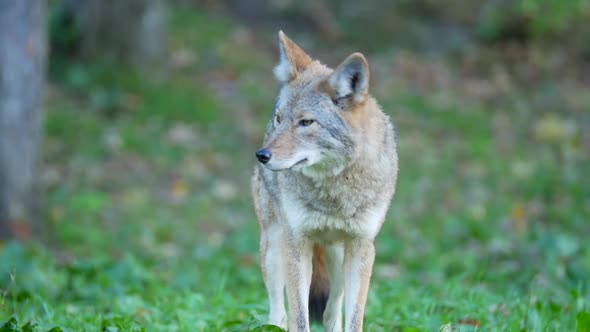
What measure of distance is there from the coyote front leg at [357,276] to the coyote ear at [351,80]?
3.38 feet

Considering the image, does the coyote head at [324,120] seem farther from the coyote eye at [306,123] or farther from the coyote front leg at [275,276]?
the coyote front leg at [275,276]

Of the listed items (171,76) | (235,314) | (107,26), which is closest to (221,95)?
(171,76)

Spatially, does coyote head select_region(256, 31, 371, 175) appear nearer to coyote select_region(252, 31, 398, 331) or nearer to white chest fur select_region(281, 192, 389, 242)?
coyote select_region(252, 31, 398, 331)

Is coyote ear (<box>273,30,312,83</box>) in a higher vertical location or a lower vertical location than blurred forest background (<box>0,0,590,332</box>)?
higher

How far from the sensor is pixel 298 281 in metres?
5.42

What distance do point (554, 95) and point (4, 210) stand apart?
11488 millimetres

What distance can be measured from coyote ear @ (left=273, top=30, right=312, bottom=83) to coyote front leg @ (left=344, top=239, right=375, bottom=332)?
1305 millimetres

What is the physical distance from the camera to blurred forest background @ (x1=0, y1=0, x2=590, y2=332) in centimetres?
698

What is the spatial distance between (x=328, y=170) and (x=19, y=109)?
6201 mm

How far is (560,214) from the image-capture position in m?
12.0

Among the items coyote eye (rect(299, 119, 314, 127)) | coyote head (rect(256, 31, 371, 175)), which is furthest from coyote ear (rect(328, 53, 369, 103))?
coyote eye (rect(299, 119, 314, 127))

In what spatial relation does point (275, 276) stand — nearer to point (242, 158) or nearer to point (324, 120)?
point (324, 120)

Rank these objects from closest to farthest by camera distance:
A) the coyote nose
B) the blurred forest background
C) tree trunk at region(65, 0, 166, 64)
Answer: the coyote nose < the blurred forest background < tree trunk at region(65, 0, 166, 64)

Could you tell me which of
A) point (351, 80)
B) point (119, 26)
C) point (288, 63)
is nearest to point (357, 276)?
point (351, 80)
